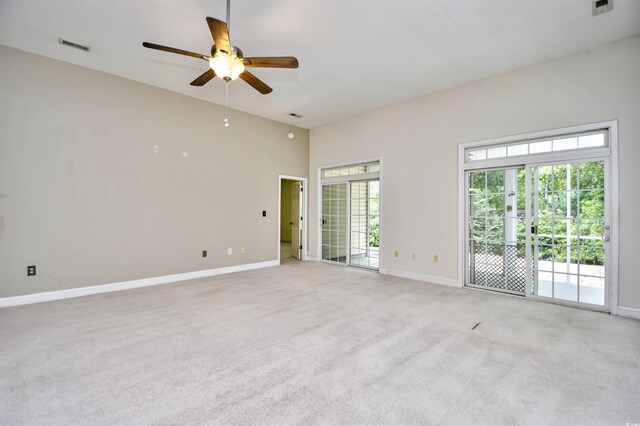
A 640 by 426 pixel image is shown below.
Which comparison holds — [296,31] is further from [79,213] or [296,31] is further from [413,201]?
[79,213]

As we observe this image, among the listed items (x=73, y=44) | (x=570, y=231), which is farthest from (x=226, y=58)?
(x=570, y=231)

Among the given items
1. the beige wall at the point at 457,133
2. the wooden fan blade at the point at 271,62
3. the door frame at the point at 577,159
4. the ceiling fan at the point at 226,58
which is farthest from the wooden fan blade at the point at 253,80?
the door frame at the point at 577,159

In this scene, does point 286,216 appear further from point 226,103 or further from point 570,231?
point 570,231

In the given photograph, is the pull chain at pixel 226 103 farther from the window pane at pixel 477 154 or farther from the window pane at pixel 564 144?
the window pane at pixel 564 144

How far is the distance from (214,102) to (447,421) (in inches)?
226

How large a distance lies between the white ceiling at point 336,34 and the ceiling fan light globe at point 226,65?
73cm

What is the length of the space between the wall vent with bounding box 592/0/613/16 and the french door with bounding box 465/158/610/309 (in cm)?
165

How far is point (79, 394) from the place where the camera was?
1958mm

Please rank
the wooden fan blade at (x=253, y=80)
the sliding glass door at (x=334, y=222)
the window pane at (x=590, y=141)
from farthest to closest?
the sliding glass door at (x=334, y=222), the window pane at (x=590, y=141), the wooden fan blade at (x=253, y=80)

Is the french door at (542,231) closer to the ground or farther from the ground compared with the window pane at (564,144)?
closer to the ground

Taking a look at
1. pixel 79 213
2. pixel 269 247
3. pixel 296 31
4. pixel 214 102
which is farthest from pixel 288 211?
pixel 296 31

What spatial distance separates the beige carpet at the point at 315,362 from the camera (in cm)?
181

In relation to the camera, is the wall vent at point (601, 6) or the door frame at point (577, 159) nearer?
the wall vent at point (601, 6)

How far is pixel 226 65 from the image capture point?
2611 mm
